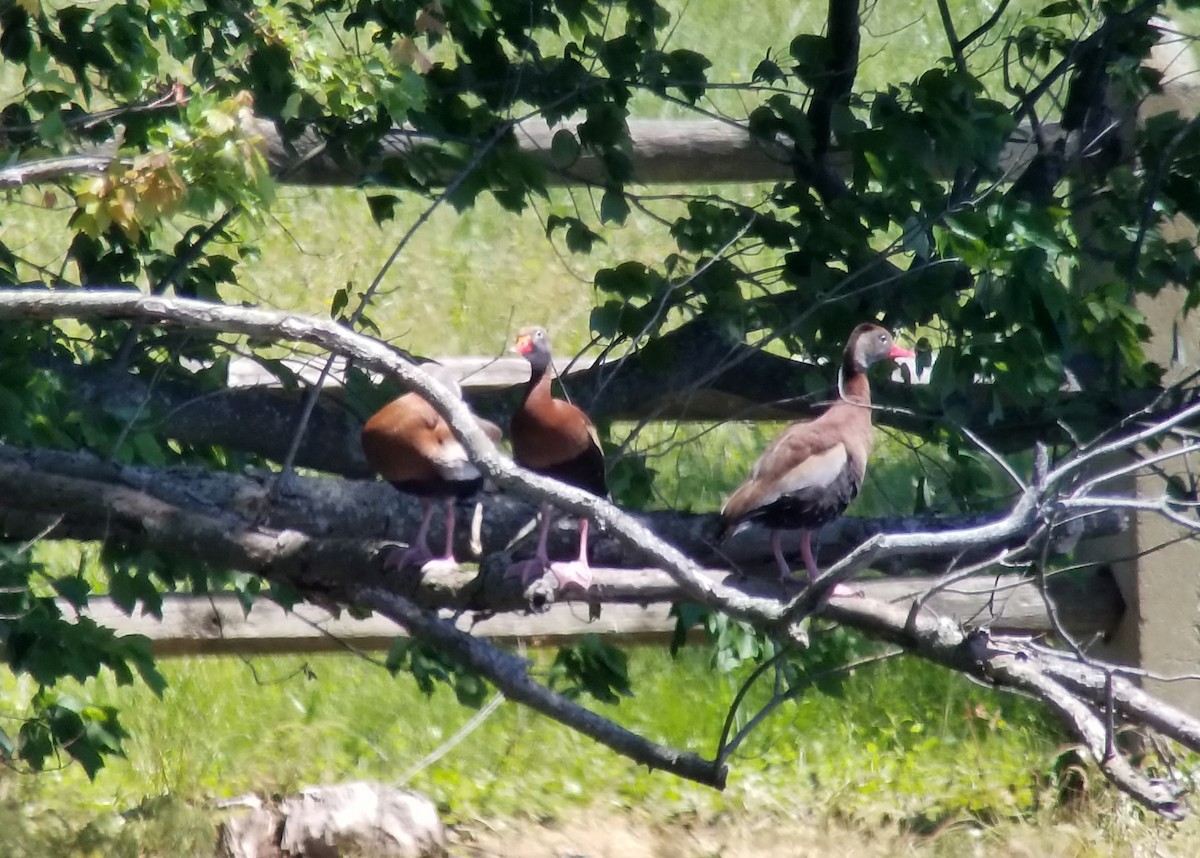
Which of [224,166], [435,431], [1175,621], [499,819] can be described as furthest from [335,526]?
[1175,621]

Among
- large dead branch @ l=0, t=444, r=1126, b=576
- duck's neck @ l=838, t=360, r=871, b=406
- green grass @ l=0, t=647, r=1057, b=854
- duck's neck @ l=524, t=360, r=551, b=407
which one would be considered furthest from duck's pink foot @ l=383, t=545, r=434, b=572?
green grass @ l=0, t=647, r=1057, b=854

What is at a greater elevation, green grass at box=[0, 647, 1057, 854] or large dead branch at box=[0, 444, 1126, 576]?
large dead branch at box=[0, 444, 1126, 576]

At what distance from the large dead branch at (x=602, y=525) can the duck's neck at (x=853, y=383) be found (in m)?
0.55

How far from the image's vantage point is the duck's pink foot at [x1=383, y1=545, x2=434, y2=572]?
371cm

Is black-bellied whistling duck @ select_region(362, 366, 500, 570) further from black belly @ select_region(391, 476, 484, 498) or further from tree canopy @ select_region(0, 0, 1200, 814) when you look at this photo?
tree canopy @ select_region(0, 0, 1200, 814)

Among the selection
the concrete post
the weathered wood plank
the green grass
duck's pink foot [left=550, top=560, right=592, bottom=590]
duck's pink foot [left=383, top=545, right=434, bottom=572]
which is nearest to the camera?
duck's pink foot [left=550, top=560, right=592, bottom=590]

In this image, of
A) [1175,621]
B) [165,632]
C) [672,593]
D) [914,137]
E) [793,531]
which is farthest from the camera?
[1175,621]

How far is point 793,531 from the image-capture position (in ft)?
14.0

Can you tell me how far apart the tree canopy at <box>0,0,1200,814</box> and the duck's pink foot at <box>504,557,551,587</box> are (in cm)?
6

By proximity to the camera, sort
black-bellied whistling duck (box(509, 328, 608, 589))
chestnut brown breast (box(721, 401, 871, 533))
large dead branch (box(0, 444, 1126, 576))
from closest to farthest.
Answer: large dead branch (box(0, 444, 1126, 576)), chestnut brown breast (box(721, 401, 871, 533)), black-bellied whistling duck (box(509, 328, 608, 589))

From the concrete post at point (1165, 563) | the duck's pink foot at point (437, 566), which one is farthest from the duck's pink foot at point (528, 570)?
the concrete post at point (1165, 563)

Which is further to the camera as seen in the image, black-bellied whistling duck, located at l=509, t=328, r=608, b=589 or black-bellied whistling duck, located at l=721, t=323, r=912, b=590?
black-bellied whistling duck, located at l=509, t=328, r=608, b=589

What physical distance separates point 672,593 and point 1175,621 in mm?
2946

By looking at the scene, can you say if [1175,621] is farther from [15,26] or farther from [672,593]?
[15,26]
